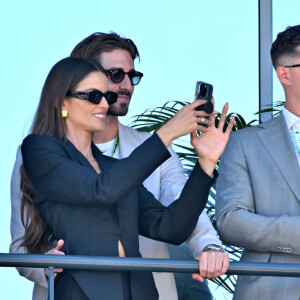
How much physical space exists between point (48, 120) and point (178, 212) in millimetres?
588

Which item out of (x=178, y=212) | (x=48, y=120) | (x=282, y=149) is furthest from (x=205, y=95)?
(x=282, y=149)

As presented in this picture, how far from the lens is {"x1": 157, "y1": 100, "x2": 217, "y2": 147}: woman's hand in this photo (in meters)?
3.49

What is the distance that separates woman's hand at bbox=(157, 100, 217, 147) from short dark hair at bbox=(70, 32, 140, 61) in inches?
45.7

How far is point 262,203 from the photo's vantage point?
13.8 ft

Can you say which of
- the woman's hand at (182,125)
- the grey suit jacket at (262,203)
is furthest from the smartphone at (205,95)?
the grey suit jacket at (262,203)

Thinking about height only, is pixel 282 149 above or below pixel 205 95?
below

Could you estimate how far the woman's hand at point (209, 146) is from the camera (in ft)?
→ 11.8

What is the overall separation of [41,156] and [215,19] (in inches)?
139

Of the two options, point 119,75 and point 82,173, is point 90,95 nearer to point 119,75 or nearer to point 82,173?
point 82,173

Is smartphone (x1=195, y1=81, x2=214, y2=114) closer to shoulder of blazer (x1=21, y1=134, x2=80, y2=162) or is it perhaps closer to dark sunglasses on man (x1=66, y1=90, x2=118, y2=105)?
dark sunglasses on man (x1=66, y1=90, x2=118, y2=105)

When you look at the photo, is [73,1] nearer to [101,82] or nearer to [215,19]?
[215,19]

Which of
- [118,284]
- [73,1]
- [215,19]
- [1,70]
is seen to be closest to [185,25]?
[215,19]

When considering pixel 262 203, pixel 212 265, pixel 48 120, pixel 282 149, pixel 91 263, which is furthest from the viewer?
pixel 282 149

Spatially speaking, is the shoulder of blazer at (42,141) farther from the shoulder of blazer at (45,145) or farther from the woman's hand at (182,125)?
the woman's hand at (182,125)
